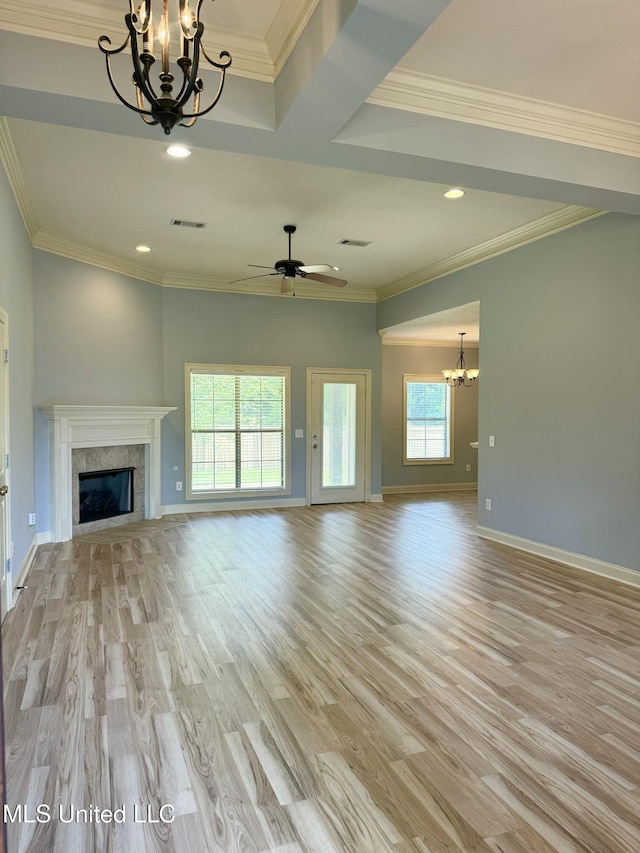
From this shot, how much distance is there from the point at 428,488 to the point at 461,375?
7.13ft

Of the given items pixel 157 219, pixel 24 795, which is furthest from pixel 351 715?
pixel 157 219

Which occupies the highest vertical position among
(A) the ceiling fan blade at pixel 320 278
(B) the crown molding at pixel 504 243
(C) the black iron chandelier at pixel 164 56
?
(B) the crown molding at pixel 504 243

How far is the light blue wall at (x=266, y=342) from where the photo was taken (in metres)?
7.23

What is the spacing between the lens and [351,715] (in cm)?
241

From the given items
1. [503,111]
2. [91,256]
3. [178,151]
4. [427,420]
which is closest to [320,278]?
[178,151]

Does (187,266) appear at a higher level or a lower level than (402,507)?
higher

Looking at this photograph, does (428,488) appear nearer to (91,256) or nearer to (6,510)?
(91,256)

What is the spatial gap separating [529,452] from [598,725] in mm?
3218

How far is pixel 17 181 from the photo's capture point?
13.5 feet

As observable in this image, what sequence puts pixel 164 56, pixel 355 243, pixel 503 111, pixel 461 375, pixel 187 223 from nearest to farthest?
pixel 164 56 → pixel 503 111 → pixel 187 223 → pixel 355 243 → pixel 461 375

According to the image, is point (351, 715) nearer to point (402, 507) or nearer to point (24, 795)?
point (24, 795)

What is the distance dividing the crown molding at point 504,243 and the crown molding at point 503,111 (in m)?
1.03

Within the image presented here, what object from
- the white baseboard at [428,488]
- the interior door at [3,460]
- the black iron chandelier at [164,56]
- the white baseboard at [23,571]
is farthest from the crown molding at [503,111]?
the white baseboard at [428,488]

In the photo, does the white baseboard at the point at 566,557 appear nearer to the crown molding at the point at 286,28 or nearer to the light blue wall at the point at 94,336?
the crown molding at the point at 286,28
